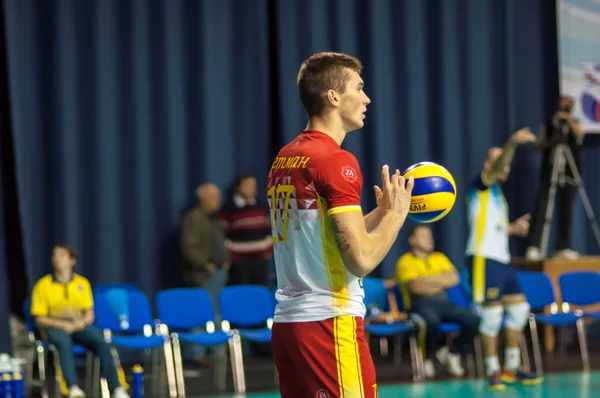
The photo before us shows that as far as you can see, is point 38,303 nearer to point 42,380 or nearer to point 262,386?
point 42,380

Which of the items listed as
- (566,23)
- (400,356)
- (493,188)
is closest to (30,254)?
(400,356)

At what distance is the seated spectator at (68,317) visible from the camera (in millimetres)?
7297

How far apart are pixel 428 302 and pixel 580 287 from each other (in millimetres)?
1721

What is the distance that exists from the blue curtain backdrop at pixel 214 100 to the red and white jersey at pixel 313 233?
21.3 ft

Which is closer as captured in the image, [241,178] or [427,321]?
[427,321]

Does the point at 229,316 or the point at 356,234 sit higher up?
the point at 356,234

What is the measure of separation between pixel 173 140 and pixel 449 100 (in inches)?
129

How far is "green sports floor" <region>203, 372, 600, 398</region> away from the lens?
7.18 meters

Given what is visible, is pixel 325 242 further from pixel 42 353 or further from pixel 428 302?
pixel 428 302

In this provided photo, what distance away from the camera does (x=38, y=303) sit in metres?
7.50

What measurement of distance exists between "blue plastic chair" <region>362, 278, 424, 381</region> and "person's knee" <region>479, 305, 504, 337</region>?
83 cm

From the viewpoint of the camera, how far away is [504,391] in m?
7.39

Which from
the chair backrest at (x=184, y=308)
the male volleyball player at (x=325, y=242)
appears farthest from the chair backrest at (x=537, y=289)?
the male volleyball player at (x=325, y=242)

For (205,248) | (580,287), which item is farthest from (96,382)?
(580,287)
